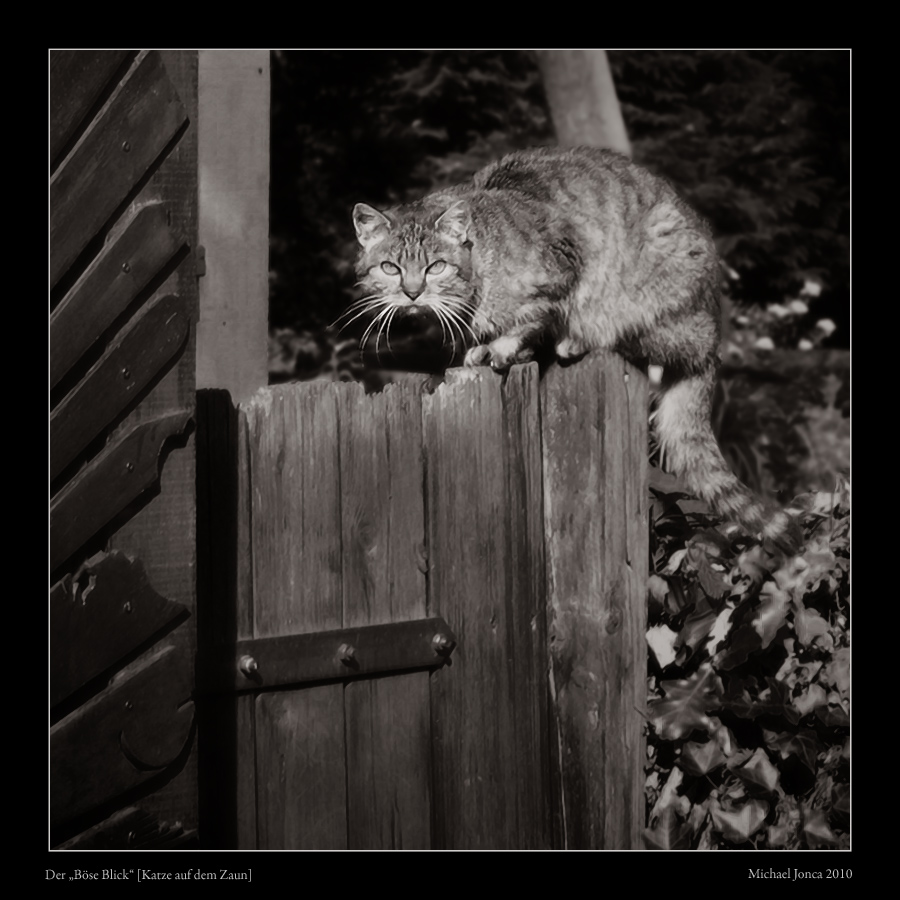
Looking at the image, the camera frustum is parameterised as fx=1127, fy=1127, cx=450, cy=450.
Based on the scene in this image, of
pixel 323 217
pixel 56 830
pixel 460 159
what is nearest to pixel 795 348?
pixel 460 159

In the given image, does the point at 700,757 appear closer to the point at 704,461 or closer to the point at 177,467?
the point at 704,461

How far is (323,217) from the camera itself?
7.75m

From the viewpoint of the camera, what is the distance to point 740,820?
313cm

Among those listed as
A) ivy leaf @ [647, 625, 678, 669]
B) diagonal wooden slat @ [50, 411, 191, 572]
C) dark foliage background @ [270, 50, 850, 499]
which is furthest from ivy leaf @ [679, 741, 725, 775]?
dark foliage background @ [270, 50, 850, 499]

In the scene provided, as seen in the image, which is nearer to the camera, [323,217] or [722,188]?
[323,217]

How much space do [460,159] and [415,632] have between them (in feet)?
18.2

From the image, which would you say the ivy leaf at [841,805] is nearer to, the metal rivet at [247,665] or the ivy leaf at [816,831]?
the ivy leaf at [816,831]

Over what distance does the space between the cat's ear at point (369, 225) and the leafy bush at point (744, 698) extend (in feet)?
4.53

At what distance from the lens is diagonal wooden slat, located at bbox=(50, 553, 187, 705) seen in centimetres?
227

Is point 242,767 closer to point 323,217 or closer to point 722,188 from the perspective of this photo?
point 323,217

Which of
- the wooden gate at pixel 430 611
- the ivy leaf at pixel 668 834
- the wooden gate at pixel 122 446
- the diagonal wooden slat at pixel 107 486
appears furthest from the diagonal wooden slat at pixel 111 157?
the ivy leaf at pixel 668 834

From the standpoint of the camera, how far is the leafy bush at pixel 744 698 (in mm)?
3139

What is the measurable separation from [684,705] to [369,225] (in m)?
1.87

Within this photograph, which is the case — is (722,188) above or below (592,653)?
above
